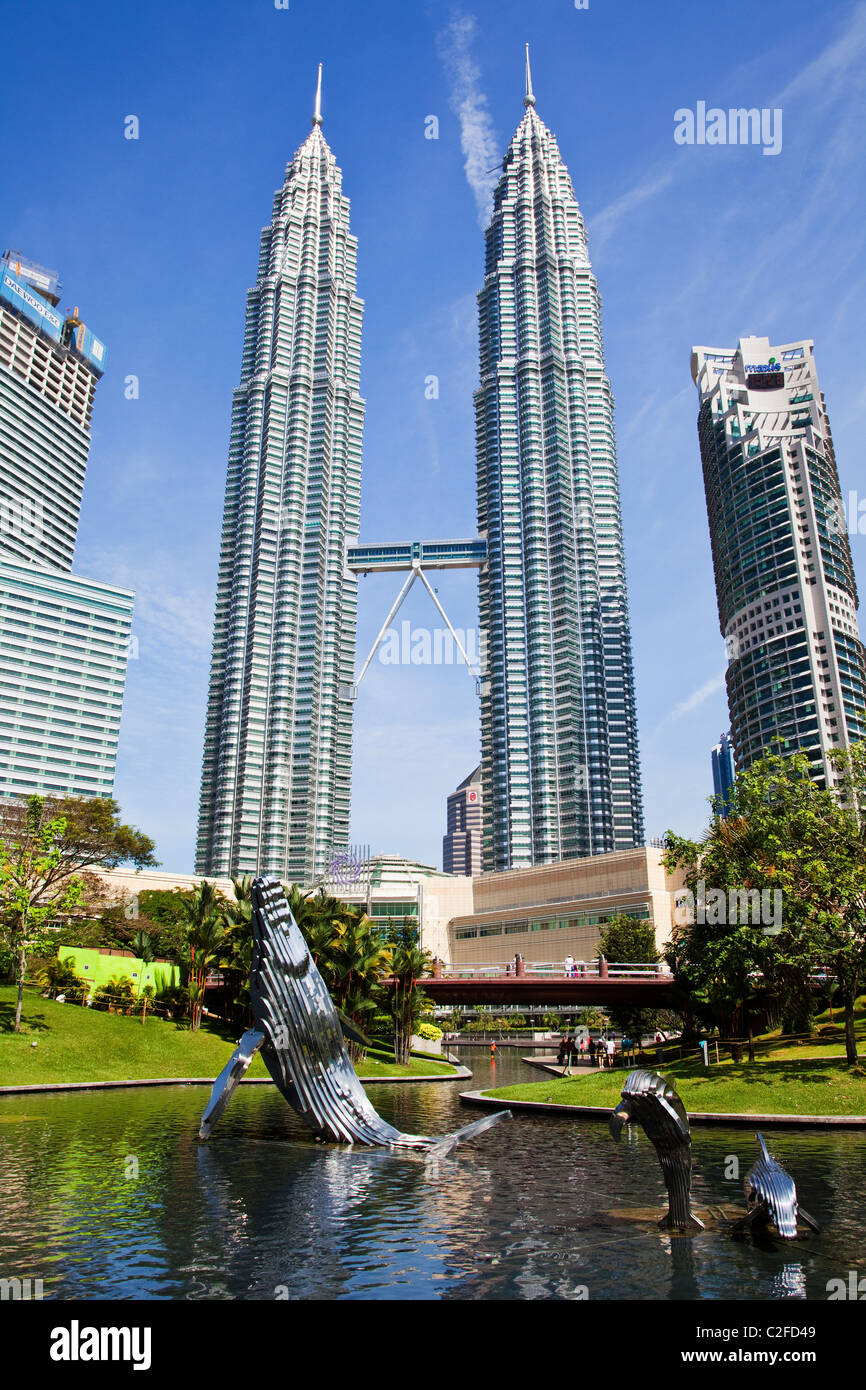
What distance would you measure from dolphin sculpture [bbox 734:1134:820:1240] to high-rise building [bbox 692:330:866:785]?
474ft

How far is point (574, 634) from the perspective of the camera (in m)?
176

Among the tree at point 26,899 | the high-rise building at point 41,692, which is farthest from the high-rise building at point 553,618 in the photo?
the tree at point 26,899

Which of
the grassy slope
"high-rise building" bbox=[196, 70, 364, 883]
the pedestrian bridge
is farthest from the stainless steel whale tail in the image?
"high-rise building" bbox=[196, 70, 364, 883]

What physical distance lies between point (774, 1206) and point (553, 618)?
546 ft

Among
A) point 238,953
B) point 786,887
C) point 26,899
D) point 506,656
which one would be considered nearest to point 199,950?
point 238,953

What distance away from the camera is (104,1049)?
152ft

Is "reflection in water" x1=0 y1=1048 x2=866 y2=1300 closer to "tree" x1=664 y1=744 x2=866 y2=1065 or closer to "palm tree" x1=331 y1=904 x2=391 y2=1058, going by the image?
"tree" x1=664 y1=744 x2=866 y2=1065

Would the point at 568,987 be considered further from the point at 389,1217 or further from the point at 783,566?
the point at 783,566

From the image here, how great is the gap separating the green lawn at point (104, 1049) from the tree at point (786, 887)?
22.7 metres

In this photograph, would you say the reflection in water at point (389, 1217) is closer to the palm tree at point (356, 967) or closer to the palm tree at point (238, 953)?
the palm tree at point (356, 967)

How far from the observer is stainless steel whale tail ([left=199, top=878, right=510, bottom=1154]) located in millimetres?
23219

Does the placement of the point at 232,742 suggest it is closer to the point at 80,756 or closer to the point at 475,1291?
the point at 80,756
